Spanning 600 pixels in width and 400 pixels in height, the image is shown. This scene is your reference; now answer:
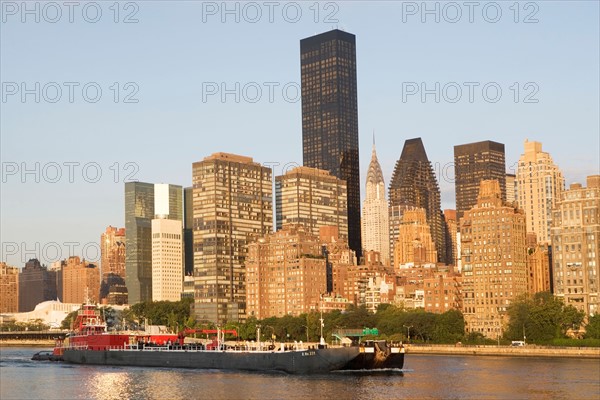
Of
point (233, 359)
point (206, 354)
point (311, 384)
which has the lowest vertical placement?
point (311, 384)

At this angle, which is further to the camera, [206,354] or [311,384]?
[206,354]

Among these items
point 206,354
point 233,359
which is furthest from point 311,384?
point 206,354

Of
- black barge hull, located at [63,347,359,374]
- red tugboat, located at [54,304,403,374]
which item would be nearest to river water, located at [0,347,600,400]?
black barge hull, located at [63,347,359,374]

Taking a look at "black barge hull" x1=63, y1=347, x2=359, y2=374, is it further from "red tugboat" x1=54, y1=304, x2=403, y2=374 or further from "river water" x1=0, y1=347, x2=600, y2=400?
"river water" x1=0, y1=347, x2=600, y2=400

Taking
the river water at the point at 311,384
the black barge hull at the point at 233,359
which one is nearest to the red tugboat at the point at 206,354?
the black barge hull at the point at 233,359

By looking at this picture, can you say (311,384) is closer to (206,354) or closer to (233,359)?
(233,359)

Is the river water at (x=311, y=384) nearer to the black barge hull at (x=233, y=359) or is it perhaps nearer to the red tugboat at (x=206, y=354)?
the black barge hull at (x=233, y=359)

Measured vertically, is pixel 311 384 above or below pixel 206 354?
below
